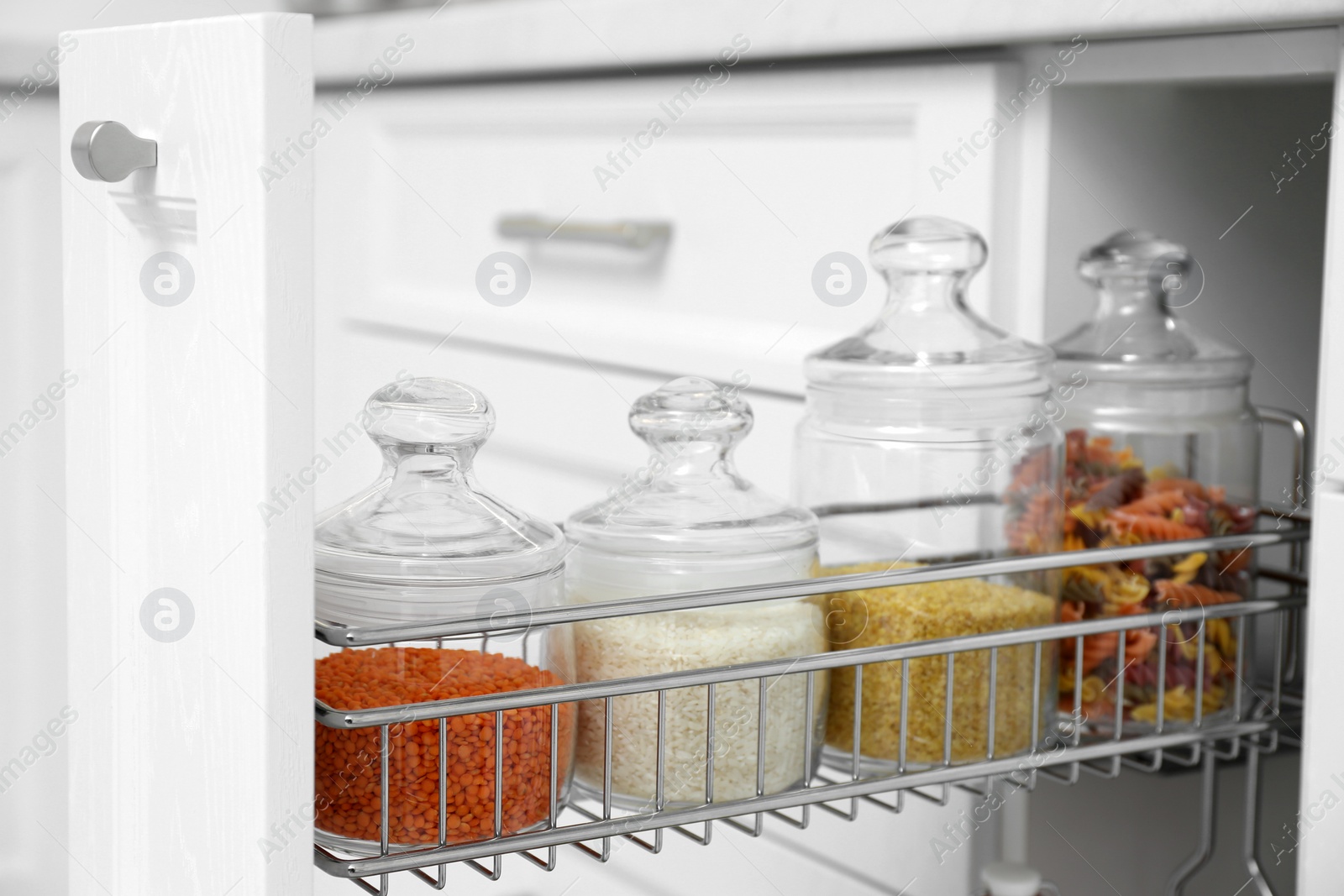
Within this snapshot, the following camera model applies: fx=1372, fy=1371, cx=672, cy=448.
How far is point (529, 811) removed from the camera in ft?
1.53

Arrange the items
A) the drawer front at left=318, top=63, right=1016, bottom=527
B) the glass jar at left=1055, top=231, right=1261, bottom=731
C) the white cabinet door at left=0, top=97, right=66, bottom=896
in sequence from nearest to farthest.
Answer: the glass jar at left=1055, top=231, right=1261, bottom=731, the drawer front at left=318, top=63, right=1016, bottom=527, the white cabinet door at left=0, top=97, right=66, bottom=896

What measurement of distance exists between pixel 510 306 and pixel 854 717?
2.01 feet

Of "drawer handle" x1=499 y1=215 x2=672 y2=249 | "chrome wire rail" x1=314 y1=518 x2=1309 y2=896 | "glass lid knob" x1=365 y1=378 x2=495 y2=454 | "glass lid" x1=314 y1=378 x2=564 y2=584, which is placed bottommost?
"chrome wire rail" x1=314 y1=518 x2=1309 y2=896

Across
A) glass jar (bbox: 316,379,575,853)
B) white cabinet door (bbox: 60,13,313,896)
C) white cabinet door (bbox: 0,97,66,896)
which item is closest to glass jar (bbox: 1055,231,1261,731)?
glass jar (bbox: 316,379,575,853)

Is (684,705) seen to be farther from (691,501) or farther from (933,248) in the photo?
(933,248)

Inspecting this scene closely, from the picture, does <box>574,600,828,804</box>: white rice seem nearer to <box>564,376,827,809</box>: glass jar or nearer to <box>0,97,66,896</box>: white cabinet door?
<box>564,376,827,809</box>: glass jar

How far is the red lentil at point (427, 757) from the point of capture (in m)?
0.44

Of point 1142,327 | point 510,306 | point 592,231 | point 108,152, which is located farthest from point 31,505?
point 1142,327

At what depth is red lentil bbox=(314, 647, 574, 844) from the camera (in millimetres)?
438

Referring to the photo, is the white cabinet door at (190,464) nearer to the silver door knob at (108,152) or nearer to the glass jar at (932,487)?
the silver door knob at (108,152)

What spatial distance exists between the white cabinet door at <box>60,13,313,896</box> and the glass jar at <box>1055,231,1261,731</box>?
37cm

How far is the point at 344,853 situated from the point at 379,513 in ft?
0.38

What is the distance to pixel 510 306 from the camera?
1.07 metres

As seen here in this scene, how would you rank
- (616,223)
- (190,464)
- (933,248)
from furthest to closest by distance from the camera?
(616,223), (933,248), (190,464)
